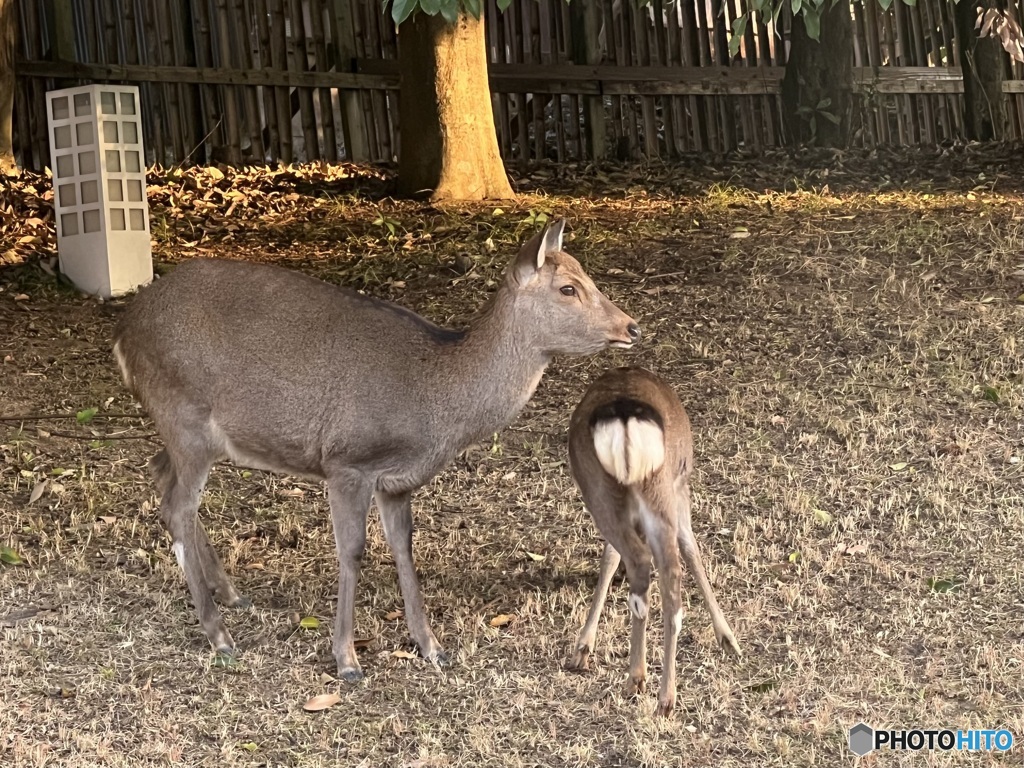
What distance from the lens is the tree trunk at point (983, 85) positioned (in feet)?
52.3

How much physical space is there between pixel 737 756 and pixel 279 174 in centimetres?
920

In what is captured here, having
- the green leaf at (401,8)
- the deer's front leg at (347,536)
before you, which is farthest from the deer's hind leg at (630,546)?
the green leaf at (401,8)

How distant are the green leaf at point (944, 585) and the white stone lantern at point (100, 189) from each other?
20.7ft

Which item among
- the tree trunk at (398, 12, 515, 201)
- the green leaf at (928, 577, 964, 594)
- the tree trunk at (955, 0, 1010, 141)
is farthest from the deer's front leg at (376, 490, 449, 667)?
the tree trunk at (955, 0, 1010, 141)

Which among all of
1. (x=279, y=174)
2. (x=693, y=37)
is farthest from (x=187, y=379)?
(x=693, y=37)

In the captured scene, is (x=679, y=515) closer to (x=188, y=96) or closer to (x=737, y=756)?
(x=737, y=756)

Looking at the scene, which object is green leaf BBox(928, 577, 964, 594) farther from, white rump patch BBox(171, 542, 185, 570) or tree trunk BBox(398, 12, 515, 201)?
tree trunk BBox(398, 12, 515, 201)

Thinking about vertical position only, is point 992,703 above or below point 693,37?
below

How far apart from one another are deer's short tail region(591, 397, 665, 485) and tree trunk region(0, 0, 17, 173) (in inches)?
320

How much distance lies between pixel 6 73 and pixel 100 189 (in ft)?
7.07

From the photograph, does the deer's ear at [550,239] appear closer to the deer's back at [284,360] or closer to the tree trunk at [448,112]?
the deer's back at [284,360]

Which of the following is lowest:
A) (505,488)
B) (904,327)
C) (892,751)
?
(892,751)

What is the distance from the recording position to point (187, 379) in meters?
6.53

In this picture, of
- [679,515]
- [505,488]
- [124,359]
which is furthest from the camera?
[505,488]
